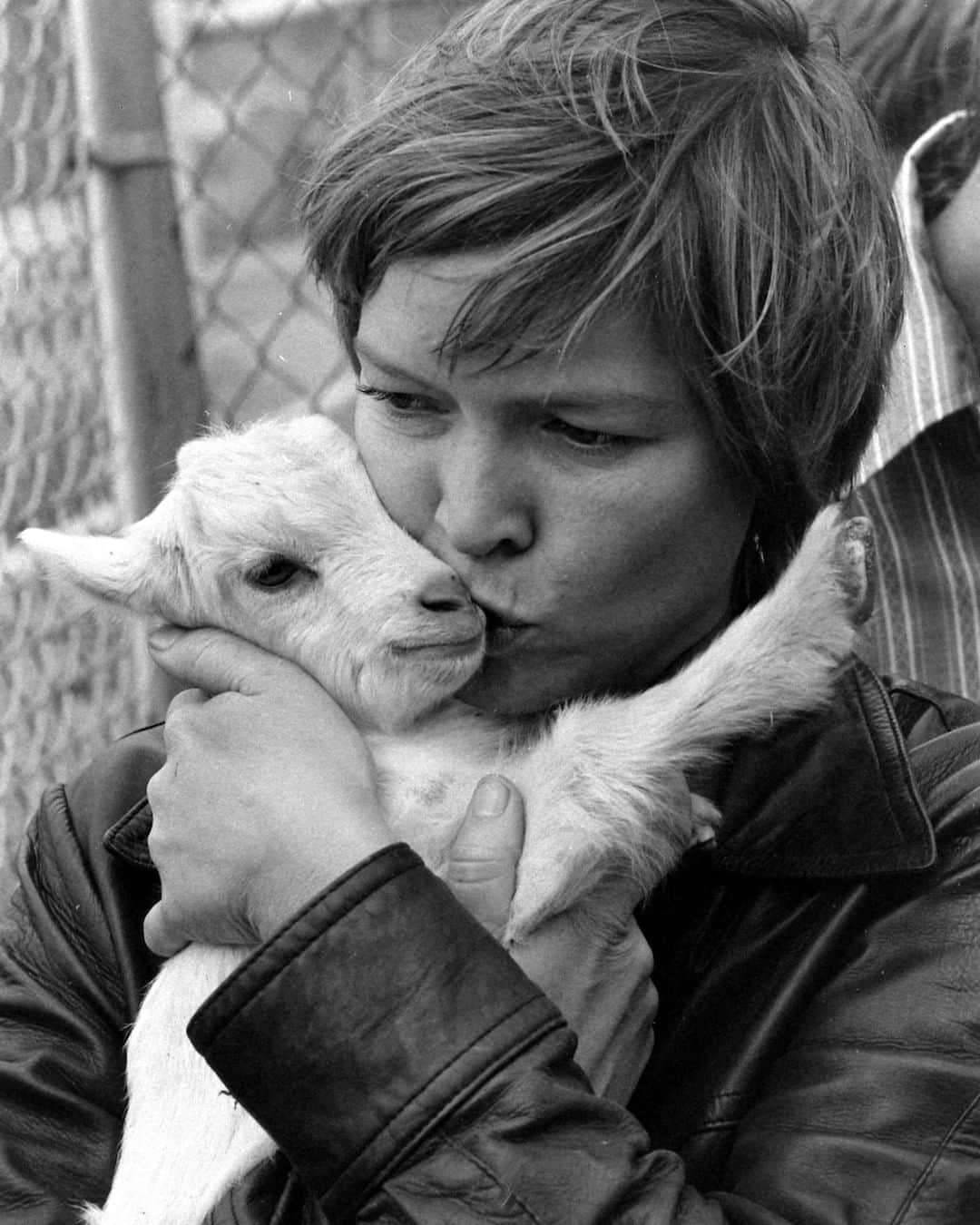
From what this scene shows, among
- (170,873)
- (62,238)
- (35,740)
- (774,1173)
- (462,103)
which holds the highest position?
(462,103)

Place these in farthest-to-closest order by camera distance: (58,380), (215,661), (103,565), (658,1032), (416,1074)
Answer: (58,380) → (103,565) → (215,661) → (658,1032) → (416,1074)

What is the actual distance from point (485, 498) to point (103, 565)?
584 mm

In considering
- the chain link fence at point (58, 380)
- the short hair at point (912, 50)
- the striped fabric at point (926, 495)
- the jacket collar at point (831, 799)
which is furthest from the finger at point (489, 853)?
the short hair at point (912, 50)

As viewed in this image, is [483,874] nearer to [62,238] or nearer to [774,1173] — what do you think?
[774,1173]

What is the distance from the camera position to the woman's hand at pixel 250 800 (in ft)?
5.94

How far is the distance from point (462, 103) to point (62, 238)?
1.88m

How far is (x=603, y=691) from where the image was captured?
214cm

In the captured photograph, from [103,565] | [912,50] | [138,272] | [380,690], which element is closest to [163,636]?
[103,565]

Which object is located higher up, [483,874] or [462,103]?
[462,103]

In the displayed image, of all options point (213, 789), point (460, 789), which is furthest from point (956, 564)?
point (213, 789)

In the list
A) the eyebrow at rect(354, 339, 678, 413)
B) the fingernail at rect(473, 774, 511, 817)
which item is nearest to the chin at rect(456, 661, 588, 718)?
the fingernail at rect(473, 774, 511, 817)

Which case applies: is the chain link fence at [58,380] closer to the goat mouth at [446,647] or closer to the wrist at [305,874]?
the goat mouth at [446,647]

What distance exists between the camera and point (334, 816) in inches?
71.7

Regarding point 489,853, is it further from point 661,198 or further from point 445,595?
point 661,198
